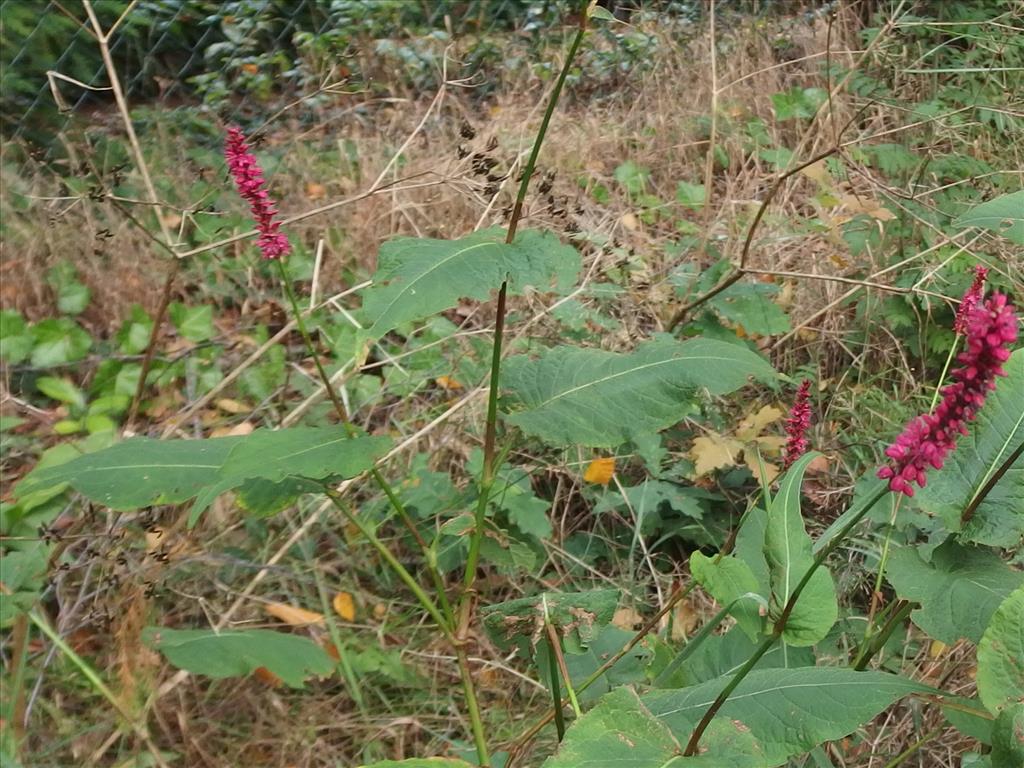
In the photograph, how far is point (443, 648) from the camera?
6.98ft

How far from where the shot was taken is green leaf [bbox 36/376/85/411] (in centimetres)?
278

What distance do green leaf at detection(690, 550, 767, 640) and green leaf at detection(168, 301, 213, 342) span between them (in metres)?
2.35

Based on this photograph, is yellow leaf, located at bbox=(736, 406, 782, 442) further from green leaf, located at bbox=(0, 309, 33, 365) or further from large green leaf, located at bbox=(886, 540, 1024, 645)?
green leaf, located at bbox=(0, 309, 33, 365)

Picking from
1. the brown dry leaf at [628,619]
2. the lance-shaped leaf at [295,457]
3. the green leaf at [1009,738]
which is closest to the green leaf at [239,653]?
the lance-shaped leaf at [295,457]

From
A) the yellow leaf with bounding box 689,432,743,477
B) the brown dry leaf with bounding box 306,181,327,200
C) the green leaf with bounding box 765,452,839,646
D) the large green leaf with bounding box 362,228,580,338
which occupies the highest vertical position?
the large green leaf with bounding box 362,228,580,338

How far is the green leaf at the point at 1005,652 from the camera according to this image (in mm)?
1004

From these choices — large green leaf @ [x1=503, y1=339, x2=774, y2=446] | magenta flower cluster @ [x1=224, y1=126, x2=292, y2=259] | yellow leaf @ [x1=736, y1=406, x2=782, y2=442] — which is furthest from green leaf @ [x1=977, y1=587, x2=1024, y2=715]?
yellow leaf @ [x1=736, y1=406, x2=782, y2=442]

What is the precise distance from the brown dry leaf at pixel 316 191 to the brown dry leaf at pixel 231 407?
4.41 feet

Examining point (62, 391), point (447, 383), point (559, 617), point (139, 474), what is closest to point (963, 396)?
point (559, 617)

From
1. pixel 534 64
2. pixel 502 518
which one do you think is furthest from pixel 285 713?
pixel 534 64

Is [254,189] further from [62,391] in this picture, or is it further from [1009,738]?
[62,391]

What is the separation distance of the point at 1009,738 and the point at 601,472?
1.45 m

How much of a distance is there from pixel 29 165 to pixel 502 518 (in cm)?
313

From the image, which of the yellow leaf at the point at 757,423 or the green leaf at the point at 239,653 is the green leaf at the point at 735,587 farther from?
the yellow leaf at the point at 757,423
